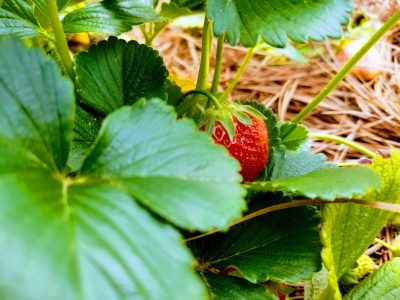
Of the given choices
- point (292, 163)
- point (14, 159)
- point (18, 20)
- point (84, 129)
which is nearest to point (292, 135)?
point (292, 163)

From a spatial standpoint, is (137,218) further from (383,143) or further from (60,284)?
(383,143)

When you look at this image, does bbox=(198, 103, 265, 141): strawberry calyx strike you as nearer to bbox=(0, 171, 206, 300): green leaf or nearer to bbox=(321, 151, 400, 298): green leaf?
bbox=(321, 151, 400, 298): green leaf

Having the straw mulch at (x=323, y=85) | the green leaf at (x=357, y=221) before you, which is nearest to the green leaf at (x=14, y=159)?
the green leaf at (x=357, y=221)

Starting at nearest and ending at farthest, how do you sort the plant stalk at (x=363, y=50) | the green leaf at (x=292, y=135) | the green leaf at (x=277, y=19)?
the green leaf at (x=277, y=19) < the plant stalk at (x=363, y=50) < the green leaf at (x=292, y=135)

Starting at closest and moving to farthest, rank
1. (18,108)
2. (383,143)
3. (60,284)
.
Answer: (60,284)
(18,108)
(383,143)

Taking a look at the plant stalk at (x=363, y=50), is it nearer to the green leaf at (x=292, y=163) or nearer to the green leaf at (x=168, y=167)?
the green leaf at (x=292, y=163)

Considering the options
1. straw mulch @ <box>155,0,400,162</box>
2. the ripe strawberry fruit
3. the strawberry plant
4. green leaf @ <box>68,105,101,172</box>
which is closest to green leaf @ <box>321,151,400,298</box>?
the strawberry plant

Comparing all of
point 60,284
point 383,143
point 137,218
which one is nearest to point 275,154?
point 137,218
